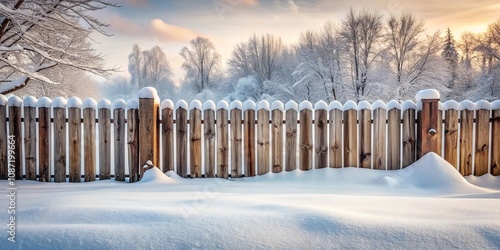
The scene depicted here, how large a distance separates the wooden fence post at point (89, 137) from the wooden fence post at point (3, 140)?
4.46 feet

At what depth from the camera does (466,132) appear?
232 inches

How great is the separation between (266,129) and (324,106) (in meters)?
1.13

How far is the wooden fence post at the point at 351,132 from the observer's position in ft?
18.7

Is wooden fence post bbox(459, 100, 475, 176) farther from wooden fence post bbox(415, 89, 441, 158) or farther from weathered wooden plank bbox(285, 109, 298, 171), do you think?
weathered wooden plank bbox(285, 109, 298, 171)

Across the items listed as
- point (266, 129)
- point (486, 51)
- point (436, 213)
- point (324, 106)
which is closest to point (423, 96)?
point (324, 106)

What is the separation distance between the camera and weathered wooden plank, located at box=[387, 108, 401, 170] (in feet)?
18.8

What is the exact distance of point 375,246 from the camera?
6.56 feet

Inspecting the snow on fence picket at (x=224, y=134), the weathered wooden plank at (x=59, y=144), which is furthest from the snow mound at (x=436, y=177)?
the weathered wooden plank at (x=59, y=144)

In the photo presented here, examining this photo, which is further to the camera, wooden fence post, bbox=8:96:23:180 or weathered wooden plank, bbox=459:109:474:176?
weathered wooden plank, bbox=459:109:474:176

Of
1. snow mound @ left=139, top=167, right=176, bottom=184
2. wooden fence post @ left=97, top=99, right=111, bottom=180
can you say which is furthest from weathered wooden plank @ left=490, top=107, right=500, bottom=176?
wooden fence post @ left=97, top=99, right=111, bottom=180

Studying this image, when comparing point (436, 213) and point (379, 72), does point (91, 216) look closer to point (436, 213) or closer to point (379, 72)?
point (436, 213)

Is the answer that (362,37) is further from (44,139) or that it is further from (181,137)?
(44,139)

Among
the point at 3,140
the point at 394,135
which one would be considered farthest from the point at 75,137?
the point at 394,135

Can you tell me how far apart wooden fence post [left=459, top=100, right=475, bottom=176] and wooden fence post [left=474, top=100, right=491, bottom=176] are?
0.45ft
